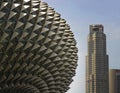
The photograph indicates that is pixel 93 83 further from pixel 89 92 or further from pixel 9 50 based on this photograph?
pixel 9 50

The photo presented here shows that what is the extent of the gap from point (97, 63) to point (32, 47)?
472 ft

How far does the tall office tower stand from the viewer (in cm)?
17062

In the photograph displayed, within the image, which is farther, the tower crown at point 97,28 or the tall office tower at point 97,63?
the tower crown at point 97,28

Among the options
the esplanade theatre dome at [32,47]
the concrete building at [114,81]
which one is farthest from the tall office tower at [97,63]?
the esplanade theatre dome at [32,47]

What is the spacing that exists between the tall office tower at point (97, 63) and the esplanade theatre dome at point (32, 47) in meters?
127

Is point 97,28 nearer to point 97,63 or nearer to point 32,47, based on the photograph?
point 97,63

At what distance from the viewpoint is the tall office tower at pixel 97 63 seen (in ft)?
560

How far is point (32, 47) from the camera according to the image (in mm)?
34812

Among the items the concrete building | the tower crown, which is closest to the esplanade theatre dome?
the concrete building

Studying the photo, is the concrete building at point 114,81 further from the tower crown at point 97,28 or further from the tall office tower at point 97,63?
the tower crown at point 97,28

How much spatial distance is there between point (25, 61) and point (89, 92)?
138728 mm

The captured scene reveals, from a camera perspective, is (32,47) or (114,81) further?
(114,81)

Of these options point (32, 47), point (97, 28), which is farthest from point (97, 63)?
point (32, 47)

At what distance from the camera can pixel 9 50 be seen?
32.8 metres
